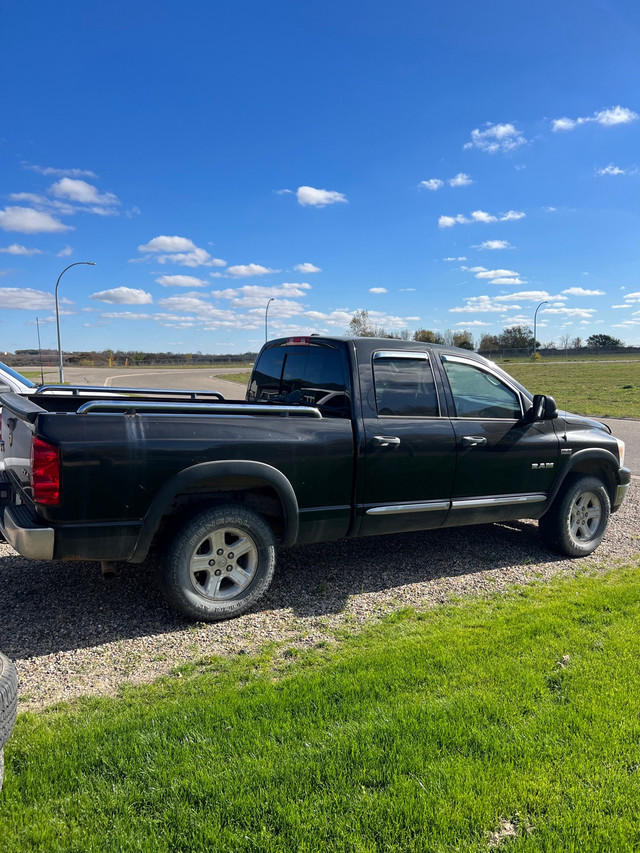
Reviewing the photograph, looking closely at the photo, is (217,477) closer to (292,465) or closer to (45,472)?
(292,465)

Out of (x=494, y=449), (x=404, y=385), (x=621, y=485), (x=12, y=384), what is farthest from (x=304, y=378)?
(x=12, y=384)

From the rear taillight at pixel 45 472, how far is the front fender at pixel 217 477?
54 cm

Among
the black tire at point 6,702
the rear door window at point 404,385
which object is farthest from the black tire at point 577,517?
the black tire at point 6,702

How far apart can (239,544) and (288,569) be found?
1202mm

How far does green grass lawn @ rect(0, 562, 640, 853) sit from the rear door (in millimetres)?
1110

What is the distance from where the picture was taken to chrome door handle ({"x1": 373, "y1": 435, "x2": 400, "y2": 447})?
441 cm

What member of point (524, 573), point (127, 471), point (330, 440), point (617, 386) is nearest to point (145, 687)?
point (127, 471)

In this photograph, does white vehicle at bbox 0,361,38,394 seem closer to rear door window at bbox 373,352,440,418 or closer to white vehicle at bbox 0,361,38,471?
white vehicle at bbox 0,361,38,471

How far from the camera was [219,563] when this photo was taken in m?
3.99

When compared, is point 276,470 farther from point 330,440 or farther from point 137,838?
point 137,838

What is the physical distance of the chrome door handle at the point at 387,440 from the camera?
4414 mm

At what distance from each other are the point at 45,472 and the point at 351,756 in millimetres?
2187

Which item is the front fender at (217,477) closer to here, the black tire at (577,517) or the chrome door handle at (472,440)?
the chrome door handle at (472,440)

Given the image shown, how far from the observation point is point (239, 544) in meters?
4.03
